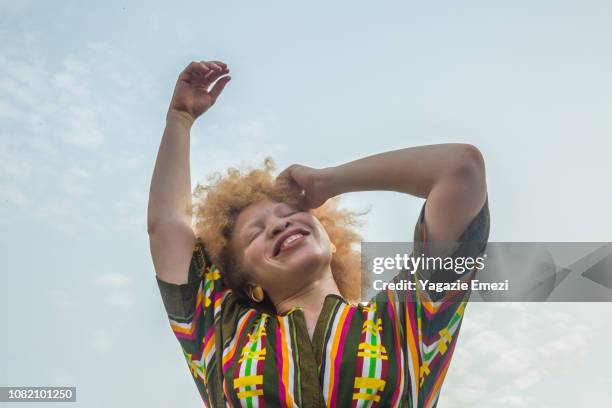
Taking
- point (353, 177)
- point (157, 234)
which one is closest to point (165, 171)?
point (157, 234)

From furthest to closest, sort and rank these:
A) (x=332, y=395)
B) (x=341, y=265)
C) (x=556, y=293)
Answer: (x=341, y=265) < (x=556, y=293) < (x=332, y=395)

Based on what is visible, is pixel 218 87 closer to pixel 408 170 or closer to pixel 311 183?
pixel 311 183

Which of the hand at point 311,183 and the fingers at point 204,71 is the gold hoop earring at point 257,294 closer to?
the hand at point 311,183

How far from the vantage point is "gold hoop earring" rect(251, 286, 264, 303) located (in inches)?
114

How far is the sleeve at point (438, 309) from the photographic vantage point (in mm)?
2445

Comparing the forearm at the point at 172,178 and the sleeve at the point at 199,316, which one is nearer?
the sleeve at the point at 199,316

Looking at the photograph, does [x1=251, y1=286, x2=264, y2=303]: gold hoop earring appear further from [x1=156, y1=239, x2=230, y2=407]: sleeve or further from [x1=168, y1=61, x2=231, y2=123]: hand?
[x1=168, y1=61, x2=231, y2=123]: hand

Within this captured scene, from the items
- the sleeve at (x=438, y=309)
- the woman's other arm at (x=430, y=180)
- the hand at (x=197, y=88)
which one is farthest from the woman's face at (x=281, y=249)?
the hand at (x=197, y=88)

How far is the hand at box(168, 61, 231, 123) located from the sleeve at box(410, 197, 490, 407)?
1.27 metres

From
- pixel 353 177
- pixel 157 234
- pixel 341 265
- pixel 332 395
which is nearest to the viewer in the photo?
pixel 332 395

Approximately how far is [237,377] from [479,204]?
100 centimetres

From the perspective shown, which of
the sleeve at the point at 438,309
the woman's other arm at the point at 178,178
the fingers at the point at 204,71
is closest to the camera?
the sleeve at the point at 438,309

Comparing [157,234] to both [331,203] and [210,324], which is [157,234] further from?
[331,203]

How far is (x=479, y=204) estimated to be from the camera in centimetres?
250
